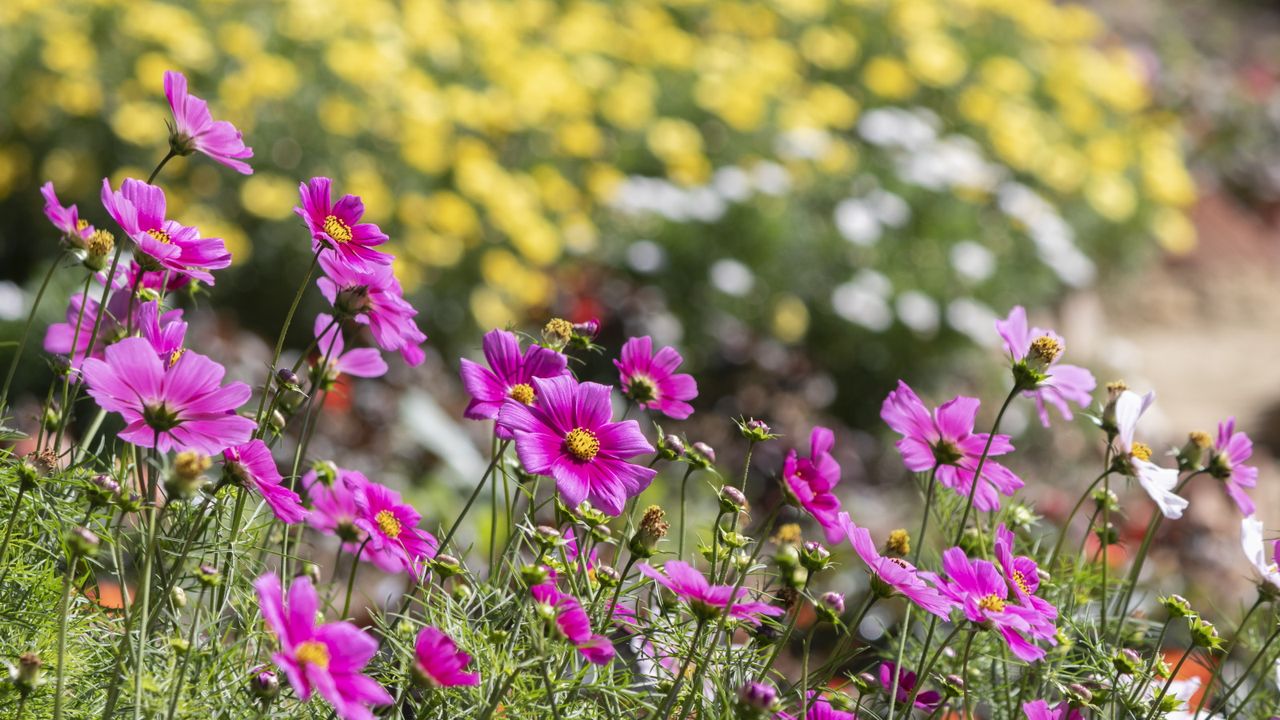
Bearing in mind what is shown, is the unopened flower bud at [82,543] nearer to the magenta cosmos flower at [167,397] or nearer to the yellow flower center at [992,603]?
the magenta cosmos flower at [167,397]

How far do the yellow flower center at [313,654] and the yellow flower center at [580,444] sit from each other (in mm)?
214

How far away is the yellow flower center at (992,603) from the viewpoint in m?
0.78

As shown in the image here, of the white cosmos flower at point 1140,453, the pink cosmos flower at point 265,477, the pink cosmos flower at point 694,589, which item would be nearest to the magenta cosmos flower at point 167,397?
the pink cosmos flower at point 265,477

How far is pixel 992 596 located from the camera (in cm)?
79

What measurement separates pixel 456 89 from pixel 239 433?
13.3 feet

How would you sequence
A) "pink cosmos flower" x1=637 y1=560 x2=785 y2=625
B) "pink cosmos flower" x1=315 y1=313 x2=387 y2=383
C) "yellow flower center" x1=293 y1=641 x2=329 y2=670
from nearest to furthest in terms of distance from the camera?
1. "yellow flower center" x1=293 y1=641 x2=329 y2=670
2. "pink cosmos flower" x1=637 y1=560 x2=785 y2=625
3. "pink cosmos flower" x1=315 y1=313 x2=387 y2=383

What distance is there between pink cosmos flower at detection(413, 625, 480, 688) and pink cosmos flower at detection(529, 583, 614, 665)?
0.19 ft

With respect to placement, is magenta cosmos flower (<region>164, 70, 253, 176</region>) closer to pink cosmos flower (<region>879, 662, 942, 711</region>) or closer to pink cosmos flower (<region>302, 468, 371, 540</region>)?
pink cosmos flower (<region>302, 468, 371, 540</region>)

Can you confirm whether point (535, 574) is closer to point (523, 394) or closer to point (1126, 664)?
point (523, 394)

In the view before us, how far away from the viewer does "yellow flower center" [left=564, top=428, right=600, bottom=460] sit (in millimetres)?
786

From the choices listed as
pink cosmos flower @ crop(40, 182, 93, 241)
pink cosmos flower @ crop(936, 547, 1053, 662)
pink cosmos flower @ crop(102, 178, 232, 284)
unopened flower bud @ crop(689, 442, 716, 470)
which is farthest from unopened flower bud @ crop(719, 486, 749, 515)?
pink cosmos flower @ crop(40, 182, 93, 241)

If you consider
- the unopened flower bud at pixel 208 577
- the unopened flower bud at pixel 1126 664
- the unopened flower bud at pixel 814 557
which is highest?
the unopened flower bud at pixel 208 577

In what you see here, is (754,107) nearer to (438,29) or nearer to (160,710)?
(438,29)

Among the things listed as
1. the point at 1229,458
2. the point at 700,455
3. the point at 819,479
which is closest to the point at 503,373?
the point at 700,455
